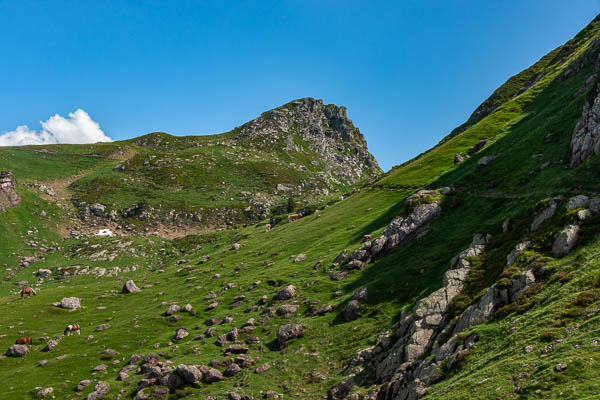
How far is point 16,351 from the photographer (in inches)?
2024

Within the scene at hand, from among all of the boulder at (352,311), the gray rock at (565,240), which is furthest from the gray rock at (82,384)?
the gray rock at (565,240)

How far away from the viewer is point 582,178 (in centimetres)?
3991

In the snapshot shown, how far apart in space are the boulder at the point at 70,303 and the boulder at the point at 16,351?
18776 millimetres

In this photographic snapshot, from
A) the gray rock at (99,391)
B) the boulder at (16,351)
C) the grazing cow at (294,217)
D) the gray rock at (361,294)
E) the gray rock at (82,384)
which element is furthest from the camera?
the grazing cow at (294,217)

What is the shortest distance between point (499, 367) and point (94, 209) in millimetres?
172741

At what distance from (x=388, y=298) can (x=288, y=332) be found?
569 inches

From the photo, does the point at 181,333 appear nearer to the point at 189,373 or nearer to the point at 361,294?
the point at 189,373

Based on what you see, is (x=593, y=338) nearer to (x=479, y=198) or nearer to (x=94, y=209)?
(x=479, y=198)

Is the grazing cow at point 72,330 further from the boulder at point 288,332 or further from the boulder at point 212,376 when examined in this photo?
the boulder at point 288,332

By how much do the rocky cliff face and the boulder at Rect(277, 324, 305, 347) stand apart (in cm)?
13964

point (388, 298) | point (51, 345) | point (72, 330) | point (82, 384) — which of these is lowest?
point (388, 298)

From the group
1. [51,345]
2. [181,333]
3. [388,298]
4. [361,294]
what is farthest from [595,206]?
[51,345]

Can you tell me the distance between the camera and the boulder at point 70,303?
70562 mm

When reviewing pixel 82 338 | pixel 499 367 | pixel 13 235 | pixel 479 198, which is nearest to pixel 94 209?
pixel 13 235
